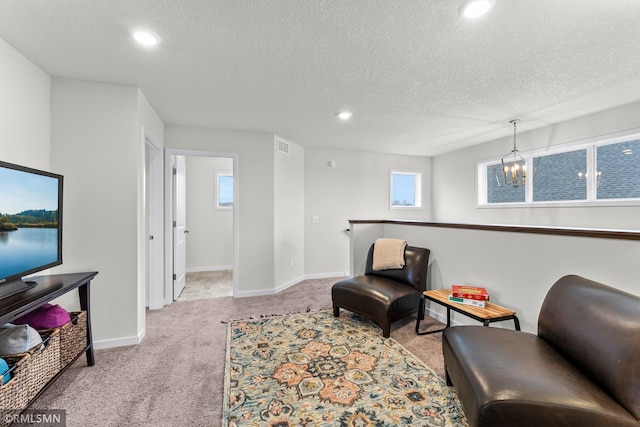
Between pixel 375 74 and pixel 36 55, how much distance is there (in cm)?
266

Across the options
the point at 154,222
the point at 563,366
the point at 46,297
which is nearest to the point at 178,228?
the point at 154,222

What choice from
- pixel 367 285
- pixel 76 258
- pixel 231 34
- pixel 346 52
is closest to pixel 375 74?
pixel 346 52

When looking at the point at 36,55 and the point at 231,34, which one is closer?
the point at 231,34

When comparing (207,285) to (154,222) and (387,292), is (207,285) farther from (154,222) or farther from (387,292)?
(387,292)

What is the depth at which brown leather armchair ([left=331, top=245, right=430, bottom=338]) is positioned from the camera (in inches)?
102

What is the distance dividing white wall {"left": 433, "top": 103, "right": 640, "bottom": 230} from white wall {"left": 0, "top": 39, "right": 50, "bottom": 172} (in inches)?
224

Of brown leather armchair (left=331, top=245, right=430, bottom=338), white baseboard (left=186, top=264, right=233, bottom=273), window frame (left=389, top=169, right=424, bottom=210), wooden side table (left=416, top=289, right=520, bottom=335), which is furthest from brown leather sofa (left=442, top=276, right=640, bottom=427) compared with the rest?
white baseboard (left=186, top=264, right=233, bottom=273)

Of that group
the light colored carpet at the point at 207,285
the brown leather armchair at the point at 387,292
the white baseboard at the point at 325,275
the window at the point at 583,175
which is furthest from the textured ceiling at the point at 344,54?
the white baseboard at the point at 325,275

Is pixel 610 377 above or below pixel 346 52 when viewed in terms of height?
below

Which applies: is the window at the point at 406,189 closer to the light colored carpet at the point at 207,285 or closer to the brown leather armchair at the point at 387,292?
the brown leather armchair at the point at 387,292

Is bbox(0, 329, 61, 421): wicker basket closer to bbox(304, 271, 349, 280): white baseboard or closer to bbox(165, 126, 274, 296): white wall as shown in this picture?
bbox(165, 126, 274, 296): white wall

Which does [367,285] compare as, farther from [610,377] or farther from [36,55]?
[36,55]

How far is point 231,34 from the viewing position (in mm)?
1852

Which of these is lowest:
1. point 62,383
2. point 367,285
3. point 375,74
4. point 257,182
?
point 62,383
